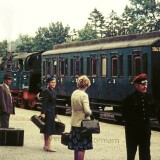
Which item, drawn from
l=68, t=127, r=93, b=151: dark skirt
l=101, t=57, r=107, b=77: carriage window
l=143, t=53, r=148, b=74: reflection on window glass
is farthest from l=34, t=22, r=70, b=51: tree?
l=68, t=127, r=93, b=151: dark skirt

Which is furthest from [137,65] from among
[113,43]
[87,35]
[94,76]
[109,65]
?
[87,35]

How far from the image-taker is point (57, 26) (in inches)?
4801

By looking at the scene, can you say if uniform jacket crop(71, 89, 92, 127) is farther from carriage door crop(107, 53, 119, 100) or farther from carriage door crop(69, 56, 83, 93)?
carriage door crop(69, 56, 83, 93)

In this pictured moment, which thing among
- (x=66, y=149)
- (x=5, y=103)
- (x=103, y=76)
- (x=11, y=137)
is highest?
(x=103, y=76)

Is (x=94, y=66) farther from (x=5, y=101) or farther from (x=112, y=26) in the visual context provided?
(x=112, y=26)

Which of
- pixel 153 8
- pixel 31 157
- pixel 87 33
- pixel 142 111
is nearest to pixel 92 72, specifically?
pixel 31 157

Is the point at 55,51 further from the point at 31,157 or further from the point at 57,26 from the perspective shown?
the point at 57,26

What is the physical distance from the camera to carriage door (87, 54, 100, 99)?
25734mm

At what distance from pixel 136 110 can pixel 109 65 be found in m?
15.4

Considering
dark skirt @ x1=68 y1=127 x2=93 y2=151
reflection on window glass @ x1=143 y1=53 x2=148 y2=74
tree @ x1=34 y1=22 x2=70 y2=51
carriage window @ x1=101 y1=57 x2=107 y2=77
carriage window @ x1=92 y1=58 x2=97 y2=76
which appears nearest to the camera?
dark skirt @ x1=68 y1=127 x2=93 y2=151

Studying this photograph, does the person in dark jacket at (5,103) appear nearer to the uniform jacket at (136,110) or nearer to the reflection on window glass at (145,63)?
the uniform jacket at (136,110)

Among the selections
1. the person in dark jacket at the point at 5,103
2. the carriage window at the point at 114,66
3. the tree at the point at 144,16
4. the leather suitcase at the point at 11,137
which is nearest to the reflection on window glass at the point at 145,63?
the carriage window at the point at 114,66

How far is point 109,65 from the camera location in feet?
81.1

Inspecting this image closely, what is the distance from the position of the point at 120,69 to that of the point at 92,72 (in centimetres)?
269
